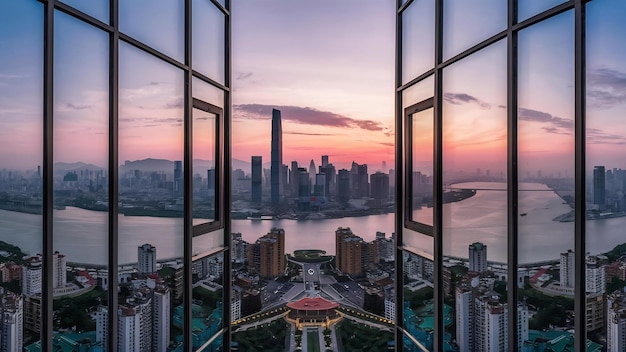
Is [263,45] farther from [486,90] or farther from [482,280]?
[482,280]

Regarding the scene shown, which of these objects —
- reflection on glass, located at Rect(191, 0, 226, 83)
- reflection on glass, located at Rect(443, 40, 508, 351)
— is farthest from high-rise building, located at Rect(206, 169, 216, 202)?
reflection on glass, located at Rect(443, 40, 508, 351)

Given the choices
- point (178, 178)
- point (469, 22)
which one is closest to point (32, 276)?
point (178, 178)

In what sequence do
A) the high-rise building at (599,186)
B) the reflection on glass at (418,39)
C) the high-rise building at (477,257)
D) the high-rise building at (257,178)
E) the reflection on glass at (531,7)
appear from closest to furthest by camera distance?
the high-rise building at (599,186) < the reflection on glass at (531,7) < the high-rise building at (477,257) < the reflection on glass at (418,39) < the high-rise building at (257,178)

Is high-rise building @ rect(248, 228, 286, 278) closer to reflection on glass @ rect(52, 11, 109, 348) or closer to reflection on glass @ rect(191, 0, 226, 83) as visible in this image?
reflection on glass @ rect(191, 0, 226, 83)

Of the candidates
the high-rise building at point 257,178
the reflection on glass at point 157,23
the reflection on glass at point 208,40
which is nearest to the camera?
the reflection on glass at point 157,23

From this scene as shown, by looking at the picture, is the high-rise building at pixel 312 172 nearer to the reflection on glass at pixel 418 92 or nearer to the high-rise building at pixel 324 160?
the high-rise building at pixel 324 160

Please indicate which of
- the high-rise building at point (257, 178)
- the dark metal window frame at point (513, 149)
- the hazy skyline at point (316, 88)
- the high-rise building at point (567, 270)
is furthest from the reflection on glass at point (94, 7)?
the high-rise building at point (567, 270)
